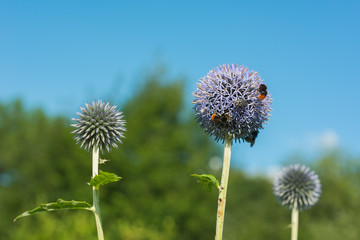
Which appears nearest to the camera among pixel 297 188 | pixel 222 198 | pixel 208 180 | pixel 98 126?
pixel 208 180

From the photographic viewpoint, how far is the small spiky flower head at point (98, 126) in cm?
441

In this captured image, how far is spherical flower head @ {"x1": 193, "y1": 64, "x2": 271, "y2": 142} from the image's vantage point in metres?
3.84

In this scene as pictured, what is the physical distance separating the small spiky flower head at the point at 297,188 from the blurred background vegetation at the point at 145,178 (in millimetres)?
19513

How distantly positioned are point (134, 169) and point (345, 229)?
24991 millimetres

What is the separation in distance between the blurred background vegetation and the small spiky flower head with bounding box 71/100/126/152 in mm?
20671

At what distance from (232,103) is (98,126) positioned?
1.56 m

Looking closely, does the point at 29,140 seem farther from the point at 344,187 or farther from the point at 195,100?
the point at 195,100

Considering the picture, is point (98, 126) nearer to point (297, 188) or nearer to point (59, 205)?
point (59, 205)

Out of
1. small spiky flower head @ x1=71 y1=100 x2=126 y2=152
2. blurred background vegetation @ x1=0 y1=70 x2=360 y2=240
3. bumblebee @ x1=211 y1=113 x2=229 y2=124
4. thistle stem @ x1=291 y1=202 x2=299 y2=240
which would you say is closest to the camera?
bumblebee @ x1=211 y1=113 x2=229 y2=124

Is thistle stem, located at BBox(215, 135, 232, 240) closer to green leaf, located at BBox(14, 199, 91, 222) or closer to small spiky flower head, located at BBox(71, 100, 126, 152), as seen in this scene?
green leaf, located at BBox(14, 199, 91, 222)

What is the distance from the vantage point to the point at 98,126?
4.48 m

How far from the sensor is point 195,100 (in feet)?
13.5

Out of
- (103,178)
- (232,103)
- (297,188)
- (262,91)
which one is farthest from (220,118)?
Result: (297,188)

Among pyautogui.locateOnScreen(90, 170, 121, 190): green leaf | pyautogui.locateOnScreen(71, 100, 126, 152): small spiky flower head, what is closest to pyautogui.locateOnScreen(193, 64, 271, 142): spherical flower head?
pyautogui.locateOnScreen(71, 100, 126, 152): small spiky flower head
